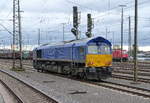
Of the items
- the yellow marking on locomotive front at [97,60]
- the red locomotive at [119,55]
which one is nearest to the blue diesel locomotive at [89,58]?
the yellow marking on locomotive front at [97,60]

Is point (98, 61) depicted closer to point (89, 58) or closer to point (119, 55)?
point (89, 58)

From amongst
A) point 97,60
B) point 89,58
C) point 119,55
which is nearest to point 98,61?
point 97,60

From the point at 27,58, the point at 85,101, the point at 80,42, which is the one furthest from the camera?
the point at 27,58

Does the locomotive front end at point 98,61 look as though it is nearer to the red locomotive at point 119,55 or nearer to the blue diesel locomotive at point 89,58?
the blue diesel locomotive at point 89,58

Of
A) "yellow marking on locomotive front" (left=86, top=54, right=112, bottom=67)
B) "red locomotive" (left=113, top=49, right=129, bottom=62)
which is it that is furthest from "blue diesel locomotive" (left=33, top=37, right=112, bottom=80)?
"red locomotive" (left=113, top=49, right=129, bottom=62)

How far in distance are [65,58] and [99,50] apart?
516 centimetres

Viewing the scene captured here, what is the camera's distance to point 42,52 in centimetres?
4200

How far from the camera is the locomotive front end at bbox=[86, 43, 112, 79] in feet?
87.4

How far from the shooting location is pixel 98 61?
2717 cm

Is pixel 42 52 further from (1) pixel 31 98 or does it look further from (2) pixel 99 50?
(1) pixel 31 98

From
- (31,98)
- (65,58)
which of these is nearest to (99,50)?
(65,58)

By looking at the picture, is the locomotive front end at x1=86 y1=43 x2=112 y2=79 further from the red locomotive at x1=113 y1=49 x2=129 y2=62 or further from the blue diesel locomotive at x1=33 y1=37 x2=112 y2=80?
the red locomotive at x1=113 y1=49 x2=129 y2=62

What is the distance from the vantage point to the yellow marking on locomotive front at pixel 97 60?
2679 centimetres

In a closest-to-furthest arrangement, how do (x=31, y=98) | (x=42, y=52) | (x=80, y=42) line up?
(x=31, y=98)
(x=80, y=42)
(x=42, y=52)
